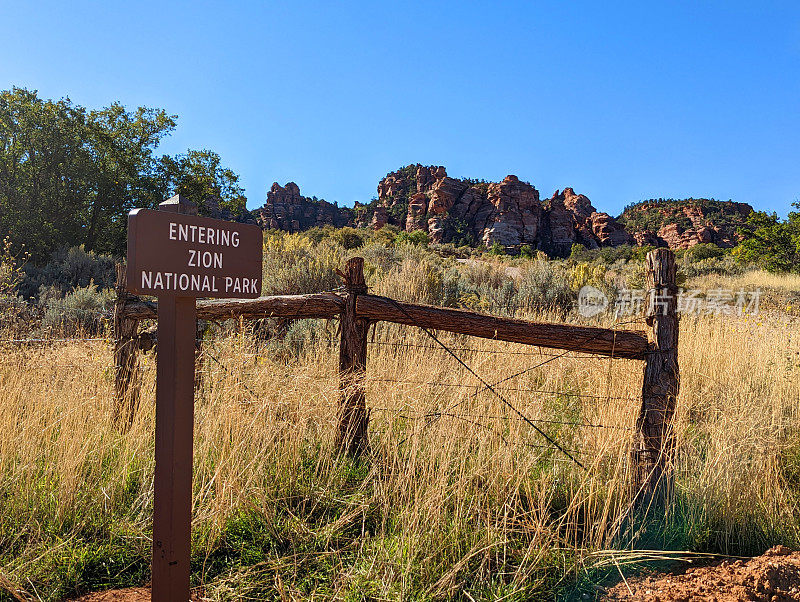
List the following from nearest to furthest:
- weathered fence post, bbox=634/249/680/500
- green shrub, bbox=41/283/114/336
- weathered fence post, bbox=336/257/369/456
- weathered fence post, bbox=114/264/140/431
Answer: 1. weathered fence post, bbox=634/249/680/500
2. weathered fence post, bbox=336/257/369/456
3. weathered fence post, bbox=114/264/140/431
4. green shrub, bbox=41/283/114/336

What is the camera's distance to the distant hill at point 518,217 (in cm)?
7419

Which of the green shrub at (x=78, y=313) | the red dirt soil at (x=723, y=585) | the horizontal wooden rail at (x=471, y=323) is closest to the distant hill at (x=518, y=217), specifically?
the green shrub at (x=78, y=313)

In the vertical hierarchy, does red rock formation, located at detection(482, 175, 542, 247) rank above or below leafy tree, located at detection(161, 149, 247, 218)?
above

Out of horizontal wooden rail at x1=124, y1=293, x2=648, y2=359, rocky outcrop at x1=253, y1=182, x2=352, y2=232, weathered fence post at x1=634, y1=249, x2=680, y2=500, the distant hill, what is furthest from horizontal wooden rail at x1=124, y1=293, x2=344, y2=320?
rocky outcrop at x1=253, y1=182, x2=352, y2=232

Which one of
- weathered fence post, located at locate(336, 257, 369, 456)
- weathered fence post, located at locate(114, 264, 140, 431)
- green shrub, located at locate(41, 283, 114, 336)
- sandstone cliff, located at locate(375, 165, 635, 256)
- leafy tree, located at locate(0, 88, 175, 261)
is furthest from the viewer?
sandstone cliff, located at locate(375, 165, 635, 256)

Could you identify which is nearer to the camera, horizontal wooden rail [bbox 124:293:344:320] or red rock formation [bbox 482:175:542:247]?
horizontal wooden rail [bbox 124:293:344:320]

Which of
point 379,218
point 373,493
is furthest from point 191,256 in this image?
point 379,218

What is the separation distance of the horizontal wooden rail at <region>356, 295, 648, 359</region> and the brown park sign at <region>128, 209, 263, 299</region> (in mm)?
1584

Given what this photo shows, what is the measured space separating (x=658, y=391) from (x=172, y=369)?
317 cm

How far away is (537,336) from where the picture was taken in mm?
3922

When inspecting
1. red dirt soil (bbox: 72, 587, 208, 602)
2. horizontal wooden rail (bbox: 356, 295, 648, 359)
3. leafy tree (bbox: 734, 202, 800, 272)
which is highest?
leafy tree (bbox: 734, 202, 800, 272)

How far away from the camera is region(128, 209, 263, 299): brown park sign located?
7.22 feet

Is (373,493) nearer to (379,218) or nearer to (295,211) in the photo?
(379,218)

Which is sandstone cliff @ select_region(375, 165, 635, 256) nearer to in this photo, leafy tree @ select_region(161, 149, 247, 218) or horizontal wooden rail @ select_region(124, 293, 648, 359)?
leafy tree @ select_region(161, 149, 247, 218)
